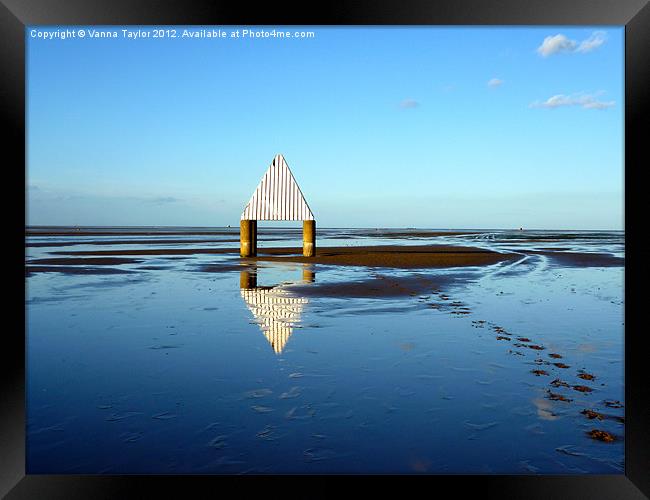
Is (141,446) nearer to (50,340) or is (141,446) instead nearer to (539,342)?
(50,340)

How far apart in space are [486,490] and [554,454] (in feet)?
5.23

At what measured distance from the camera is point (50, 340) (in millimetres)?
10109

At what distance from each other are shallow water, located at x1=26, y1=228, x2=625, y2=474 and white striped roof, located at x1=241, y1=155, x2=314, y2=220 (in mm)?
13916

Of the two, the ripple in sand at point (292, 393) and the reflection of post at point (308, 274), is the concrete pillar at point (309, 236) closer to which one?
the reflection of post at point (308, 274)

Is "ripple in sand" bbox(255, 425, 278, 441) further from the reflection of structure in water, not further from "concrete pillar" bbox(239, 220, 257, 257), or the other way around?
"concrete pillar" bbox(239, 220, 257, 257)

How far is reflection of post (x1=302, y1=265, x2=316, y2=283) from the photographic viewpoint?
2041cm

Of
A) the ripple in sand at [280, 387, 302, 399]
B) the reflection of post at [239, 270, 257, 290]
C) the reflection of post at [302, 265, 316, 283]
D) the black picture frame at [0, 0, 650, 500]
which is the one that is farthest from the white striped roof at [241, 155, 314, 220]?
the black picture frame at [0, 0, 650, 500]

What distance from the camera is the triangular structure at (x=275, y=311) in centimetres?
1020

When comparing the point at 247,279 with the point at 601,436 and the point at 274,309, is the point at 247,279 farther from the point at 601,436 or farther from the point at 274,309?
the point at 601,436

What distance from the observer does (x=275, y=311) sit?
1308cm
